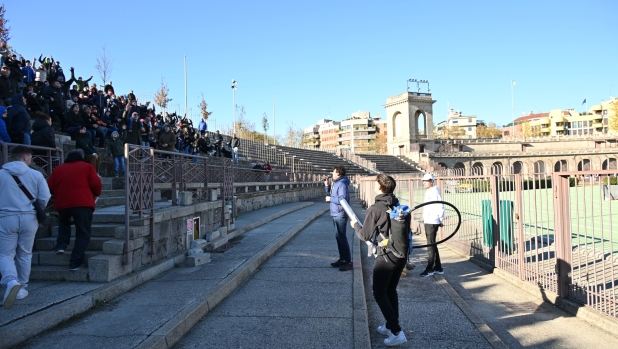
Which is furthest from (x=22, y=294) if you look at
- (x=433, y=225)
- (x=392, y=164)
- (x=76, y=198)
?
(x=392, y=164)

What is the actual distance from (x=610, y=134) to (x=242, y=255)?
90734 mm

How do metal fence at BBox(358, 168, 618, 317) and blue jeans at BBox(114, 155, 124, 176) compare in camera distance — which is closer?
metal fence at BBox(358, 168, 618, 317)

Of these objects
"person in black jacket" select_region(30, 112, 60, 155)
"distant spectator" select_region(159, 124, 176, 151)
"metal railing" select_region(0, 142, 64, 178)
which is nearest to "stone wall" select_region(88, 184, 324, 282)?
"metal railing" select_region(0, 142, 64, 178)

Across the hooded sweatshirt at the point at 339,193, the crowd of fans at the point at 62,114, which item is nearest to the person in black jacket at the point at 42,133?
the crowd of fans at the point at 62,114

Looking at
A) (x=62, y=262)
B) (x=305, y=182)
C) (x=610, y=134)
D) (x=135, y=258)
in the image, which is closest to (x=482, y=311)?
(x=135, y=258)

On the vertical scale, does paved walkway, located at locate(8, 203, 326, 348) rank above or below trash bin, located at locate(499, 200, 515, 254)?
below

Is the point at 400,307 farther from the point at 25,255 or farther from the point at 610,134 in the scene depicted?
the point at 610,134

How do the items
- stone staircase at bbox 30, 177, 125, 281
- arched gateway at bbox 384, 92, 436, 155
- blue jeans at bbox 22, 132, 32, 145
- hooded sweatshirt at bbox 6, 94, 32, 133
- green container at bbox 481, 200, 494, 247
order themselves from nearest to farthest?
stone staircase at bbox 30, 177, 125, 281 < hooded sweatshirt at bbox 6, 94, 32, 133 < blue jeans at bbox 22, 132, 32, 145 < green container at bbox 481, 200, 494, 247 < arched gateway at bbox 384, 92, 436, 155

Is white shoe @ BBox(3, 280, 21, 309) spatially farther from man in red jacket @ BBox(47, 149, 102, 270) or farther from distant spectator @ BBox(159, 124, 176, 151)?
distant spectator @ BBox(159, 124, 176, 151)

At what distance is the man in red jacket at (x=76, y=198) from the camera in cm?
580

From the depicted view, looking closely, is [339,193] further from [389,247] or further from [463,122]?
[463,122]

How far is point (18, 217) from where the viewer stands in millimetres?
4969

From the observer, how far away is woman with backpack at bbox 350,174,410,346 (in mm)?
4398

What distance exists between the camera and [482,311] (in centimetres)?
612
